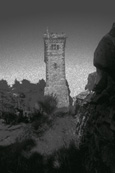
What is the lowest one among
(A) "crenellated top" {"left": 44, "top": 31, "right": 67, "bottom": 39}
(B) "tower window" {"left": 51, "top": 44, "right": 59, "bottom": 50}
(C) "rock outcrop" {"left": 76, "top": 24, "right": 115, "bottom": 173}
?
(C) "rock outcrop" {"left": 76, "top": 24, "right": 115, "bottom": 173}

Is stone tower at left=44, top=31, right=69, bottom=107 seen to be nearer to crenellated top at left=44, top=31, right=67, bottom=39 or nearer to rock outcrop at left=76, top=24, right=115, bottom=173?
crenellated top at left=44, top=31, right=67, bottom=39

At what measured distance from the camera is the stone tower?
94.8 feet

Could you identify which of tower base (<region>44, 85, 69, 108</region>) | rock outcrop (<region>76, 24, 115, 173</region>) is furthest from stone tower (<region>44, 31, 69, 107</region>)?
rock outcrop (<region>76, 24, 115, 173</region>)

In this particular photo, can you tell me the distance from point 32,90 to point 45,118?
2330 cm

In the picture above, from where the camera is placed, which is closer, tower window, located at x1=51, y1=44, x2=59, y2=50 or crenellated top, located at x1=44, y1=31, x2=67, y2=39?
tower window, located at x1=51, y1=44, x2=59, y2=50

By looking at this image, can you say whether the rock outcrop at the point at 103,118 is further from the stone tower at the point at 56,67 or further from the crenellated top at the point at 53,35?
the crenellated top at the point at 53,35

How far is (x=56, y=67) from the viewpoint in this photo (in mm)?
29531

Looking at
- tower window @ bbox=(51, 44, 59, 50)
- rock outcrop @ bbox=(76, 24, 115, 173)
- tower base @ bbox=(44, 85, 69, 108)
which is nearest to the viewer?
rock outcrop @ bbox=(76, 24, 115, 173)

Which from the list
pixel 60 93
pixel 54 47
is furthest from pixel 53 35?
pixel 60 93

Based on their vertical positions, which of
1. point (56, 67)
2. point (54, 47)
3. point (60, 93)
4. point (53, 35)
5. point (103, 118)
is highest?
point (53, 35)

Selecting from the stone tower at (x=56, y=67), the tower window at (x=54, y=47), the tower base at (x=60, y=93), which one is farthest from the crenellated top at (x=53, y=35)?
the tower base at (x=60, y=93)

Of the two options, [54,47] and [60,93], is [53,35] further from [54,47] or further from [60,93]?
[60,93]

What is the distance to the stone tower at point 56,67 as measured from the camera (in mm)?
28906

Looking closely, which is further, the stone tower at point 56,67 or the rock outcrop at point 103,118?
the stone tower at point 56,67
